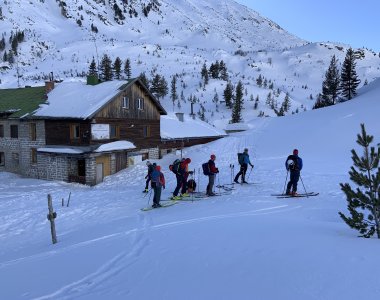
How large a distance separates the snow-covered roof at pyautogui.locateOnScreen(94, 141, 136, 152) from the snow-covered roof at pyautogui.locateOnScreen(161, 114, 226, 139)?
6.34 m

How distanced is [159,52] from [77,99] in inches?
3754

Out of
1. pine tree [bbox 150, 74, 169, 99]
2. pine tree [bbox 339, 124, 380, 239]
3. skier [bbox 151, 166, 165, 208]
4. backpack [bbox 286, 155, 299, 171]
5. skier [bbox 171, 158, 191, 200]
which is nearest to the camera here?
pine tree [bbox 339, 124, 380, 239]

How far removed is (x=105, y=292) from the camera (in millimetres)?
6094

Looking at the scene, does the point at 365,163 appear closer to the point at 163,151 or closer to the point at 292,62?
the point at 163,151

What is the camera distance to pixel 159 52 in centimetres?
12069

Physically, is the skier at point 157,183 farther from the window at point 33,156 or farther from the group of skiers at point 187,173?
the window at point 33,156

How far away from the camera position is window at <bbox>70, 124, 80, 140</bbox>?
28.3 metres

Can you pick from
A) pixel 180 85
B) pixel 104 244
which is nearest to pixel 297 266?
pixel 104 244

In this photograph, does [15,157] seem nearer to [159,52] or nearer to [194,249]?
[194,249]

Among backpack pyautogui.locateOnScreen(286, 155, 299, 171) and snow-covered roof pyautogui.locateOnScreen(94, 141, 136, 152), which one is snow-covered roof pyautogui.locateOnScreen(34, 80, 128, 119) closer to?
snow-covered roof pyautogui.locateOnScreen(94, 141, 136, 152)

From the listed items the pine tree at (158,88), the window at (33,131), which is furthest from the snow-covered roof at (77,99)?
the pine tree at (158,88)

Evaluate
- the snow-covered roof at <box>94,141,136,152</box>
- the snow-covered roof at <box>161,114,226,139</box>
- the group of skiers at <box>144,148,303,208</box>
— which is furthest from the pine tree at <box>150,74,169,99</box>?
the group of skiers at <box>144,148,303,208</box>

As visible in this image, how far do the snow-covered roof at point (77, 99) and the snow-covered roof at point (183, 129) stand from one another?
29.1 ft

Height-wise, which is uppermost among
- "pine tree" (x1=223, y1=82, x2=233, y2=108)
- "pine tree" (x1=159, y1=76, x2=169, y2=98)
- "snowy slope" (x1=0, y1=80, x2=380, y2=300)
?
"pine tree" (x1=159, y1=76, x2=169, y2=98)
